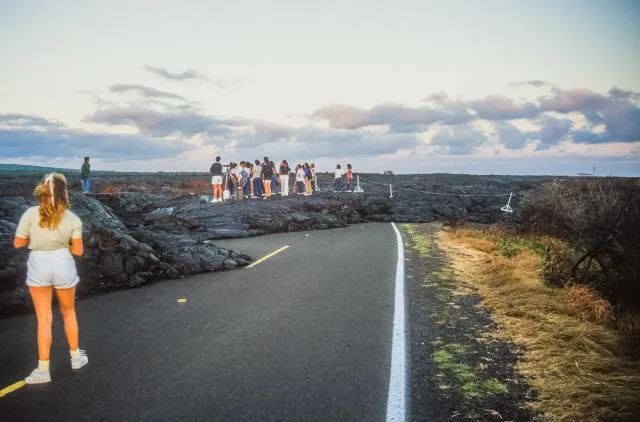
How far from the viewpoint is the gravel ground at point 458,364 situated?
155 inches

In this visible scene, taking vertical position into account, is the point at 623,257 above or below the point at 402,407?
above

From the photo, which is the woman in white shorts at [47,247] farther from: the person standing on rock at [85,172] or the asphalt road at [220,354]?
the person standing on rock at [85,172]

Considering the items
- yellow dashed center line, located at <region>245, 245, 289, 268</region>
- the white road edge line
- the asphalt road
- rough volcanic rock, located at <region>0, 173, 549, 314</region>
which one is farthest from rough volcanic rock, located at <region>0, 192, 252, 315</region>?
the white road edge line

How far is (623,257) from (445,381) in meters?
5.18

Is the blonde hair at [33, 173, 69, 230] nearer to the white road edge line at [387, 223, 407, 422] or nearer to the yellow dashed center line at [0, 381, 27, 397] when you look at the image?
the yellow dashed center line at [0, 381, 27, 397]

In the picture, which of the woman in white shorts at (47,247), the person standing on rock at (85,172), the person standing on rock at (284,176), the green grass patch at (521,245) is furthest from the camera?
the person standing on rock at (284,176)

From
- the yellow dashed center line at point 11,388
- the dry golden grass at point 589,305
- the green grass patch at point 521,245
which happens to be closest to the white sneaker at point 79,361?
the yellow dashed center line at point 11,388

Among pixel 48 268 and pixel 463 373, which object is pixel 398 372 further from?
pixel 48 268

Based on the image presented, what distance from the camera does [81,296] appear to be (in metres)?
8.27

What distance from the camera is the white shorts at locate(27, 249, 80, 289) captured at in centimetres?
437

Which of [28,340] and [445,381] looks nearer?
[445,381]

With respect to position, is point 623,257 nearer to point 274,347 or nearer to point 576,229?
point 576,229

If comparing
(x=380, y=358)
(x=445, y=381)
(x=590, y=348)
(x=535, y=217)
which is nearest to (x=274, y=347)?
(x=380, y=358)

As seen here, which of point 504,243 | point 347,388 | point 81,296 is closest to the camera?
point 347,388
